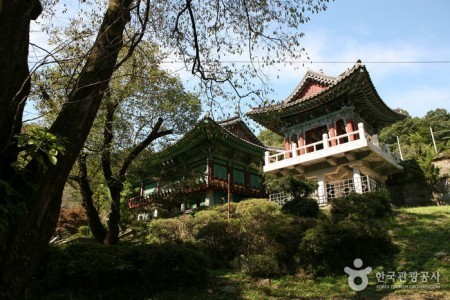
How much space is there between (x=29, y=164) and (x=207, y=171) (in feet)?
62.7

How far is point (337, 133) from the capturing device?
58.7ft

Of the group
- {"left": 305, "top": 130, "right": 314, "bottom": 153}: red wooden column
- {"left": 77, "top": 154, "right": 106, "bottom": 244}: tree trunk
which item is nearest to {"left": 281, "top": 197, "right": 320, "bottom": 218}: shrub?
{"left": 77, "top": 154, "right": 106, "bottom": 244}: tree trunk

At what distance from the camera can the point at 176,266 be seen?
25.0 feet

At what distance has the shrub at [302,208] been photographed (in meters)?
12.2

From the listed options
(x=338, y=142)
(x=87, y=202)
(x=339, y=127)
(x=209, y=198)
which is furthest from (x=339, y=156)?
(x=87, y=202)

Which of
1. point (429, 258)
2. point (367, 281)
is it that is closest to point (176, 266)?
point (367, 281)

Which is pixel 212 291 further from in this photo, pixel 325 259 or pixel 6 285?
pixel 6 285

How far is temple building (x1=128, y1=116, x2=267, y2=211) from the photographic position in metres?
20.7

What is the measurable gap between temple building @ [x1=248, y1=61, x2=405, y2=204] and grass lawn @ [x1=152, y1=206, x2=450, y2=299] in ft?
21.2

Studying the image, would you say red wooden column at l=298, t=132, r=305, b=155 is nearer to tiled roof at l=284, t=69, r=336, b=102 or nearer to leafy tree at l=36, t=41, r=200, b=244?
tiled roof at l=284, t=69, r=336, b=102

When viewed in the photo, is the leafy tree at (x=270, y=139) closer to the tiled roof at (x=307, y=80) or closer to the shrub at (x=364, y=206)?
the tiled roof at (x=307, y=80)

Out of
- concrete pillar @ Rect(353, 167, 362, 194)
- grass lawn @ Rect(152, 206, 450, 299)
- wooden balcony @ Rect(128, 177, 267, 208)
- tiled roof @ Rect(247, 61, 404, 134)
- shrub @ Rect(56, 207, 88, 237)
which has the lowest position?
grass lawn @ Rect(152, 206, 450, 299)

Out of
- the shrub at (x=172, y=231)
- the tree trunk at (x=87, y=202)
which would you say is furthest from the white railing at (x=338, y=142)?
the tree trunk at (x=87, y=202)

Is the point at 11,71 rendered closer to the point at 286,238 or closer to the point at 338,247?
the point at 286,238
